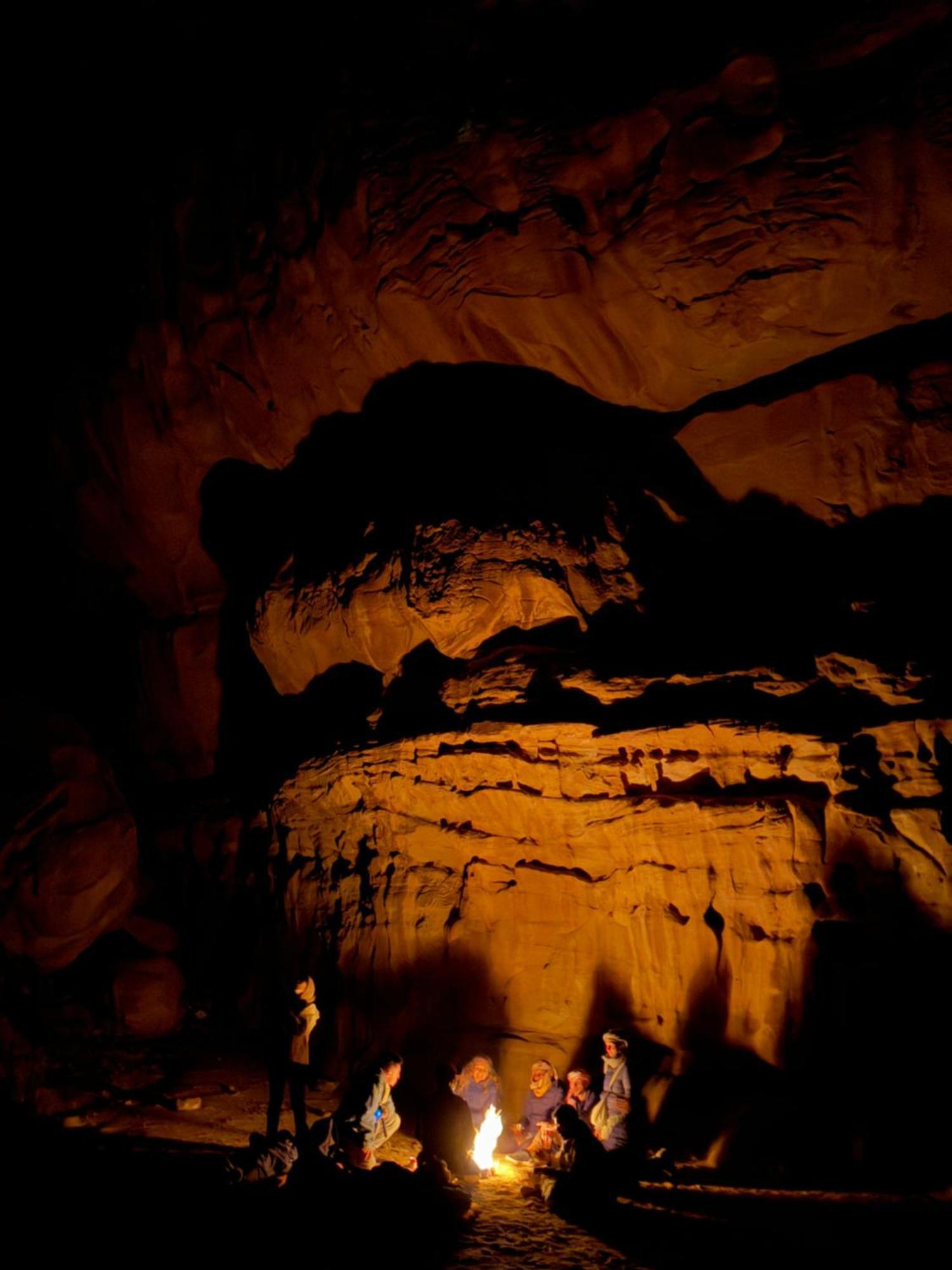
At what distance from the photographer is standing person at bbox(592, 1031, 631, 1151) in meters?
5.62

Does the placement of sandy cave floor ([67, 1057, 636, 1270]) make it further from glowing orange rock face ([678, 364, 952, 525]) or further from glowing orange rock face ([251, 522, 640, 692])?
glowing orange rock face ([678, 364, 952, 525])

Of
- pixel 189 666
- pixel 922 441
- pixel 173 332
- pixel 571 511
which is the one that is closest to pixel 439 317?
pixel 571 511

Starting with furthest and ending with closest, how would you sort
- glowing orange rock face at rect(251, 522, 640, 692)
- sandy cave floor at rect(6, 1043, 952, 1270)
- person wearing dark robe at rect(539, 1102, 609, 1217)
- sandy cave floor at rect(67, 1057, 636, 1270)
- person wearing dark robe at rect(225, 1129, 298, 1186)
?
A: glowing orange rock face at rect(251, 522, 640, 692)
person wearing dark robe at rect(225, 1129, 298, 1186)
person wearing dark robe at rect(539, 1102, 609, 1217)
sandy cave floor at rect(67, 1057, 636, 1270)
sandy cave floor at rect(6, 1043, 952, 1270)

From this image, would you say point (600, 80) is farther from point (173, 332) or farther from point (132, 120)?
point (132, 120)

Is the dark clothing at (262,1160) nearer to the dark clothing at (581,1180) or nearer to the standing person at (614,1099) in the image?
the dark clothing at (581,1180)

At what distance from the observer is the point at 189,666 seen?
11.2m

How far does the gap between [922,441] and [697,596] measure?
1972 millimetres

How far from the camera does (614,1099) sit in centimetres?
568

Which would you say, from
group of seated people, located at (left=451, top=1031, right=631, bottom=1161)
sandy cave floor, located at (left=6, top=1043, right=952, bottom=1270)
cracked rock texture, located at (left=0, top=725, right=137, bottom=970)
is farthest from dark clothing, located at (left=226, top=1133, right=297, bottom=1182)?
cracked rock texture, located at (left=0, top=725, right=137, bottom=970)

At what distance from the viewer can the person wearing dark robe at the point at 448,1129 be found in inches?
216

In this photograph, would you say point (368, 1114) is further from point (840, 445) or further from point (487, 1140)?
point (840, 445)

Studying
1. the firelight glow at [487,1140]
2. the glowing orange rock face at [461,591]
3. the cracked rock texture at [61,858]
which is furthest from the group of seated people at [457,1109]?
the cracked rock texture at [61,858]

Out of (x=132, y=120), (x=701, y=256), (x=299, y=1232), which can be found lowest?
(x=299, y=1232)

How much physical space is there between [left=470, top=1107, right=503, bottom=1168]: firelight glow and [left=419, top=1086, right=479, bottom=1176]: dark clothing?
6.9 inches
